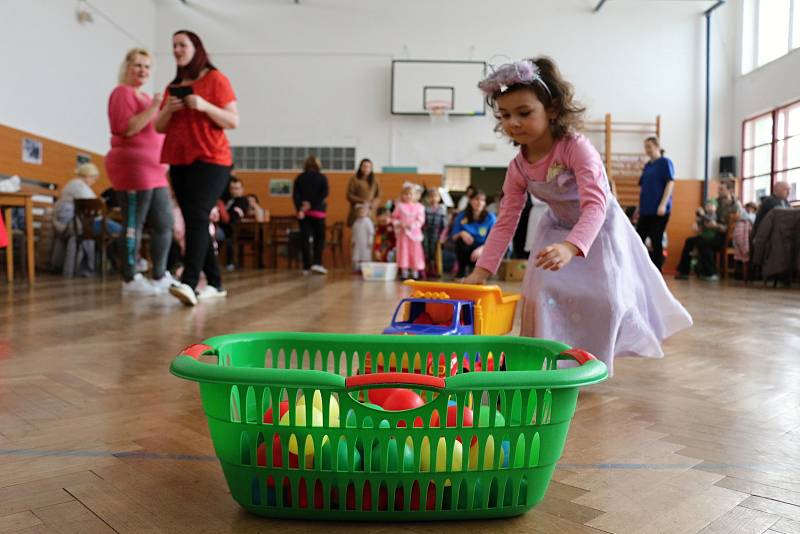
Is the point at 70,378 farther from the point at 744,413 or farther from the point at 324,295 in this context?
the point at 324,295

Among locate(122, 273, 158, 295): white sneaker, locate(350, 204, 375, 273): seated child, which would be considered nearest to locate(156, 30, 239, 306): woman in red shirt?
locate(122, 273, 158, 295): white sneaker

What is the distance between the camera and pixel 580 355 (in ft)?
3.29

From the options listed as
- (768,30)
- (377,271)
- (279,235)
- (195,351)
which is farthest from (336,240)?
(195,351)

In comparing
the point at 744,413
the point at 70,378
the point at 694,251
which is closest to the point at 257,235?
the point at 694,251

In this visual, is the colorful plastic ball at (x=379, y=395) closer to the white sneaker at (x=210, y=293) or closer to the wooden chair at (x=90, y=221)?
the white sneaker at (x=210, y=293)

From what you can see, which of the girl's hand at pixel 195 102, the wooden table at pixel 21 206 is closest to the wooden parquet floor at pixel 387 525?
the girl's hand at pixel 195 102

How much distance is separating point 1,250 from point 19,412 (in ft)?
20.4

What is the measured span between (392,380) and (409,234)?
6459 mm

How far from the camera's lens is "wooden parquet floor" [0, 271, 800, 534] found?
0.91m

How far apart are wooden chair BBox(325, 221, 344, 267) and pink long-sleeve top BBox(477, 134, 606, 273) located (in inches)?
336

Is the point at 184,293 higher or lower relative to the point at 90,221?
lower

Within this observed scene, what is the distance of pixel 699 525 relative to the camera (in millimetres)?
908

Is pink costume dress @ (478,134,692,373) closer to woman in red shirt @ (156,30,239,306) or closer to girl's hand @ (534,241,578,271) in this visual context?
girl's hand @ (534,241,578,271)

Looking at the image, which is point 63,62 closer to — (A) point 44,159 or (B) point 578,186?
(A) point 44,159
